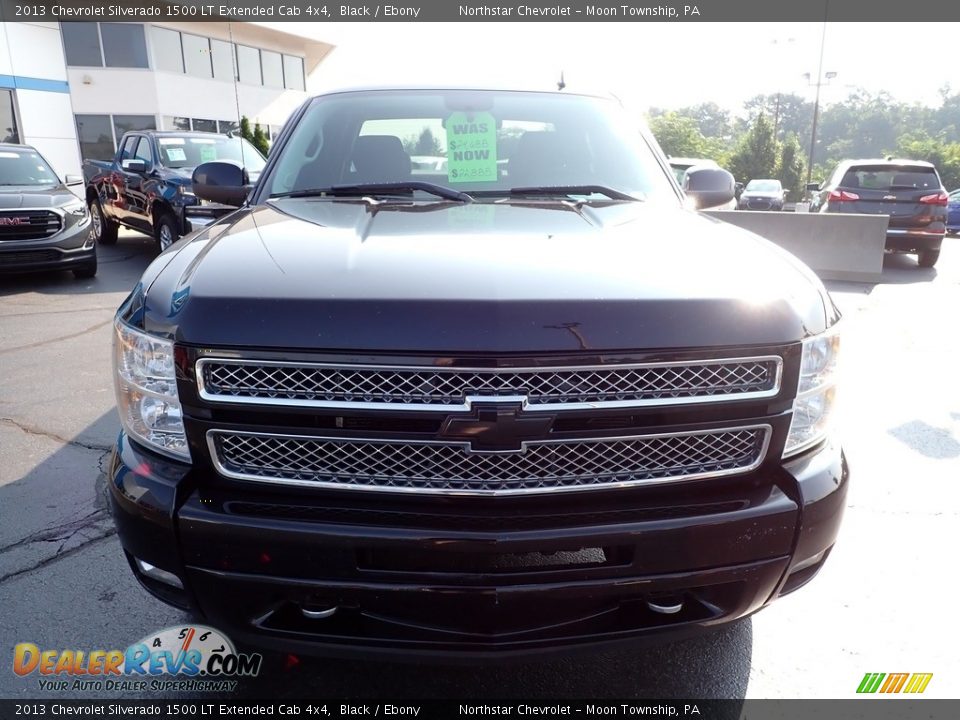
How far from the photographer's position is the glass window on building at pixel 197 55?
87.4 feet

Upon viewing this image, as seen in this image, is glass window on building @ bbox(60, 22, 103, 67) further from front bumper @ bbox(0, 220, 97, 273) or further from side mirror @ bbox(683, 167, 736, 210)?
side mirror @ bbox(683, 167, 736, 210)

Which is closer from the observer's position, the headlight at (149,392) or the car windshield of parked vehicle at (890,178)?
the headlight at (149,392)

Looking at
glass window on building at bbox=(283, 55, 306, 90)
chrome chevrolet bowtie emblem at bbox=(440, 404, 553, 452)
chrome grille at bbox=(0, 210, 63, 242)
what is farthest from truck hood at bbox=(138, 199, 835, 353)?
glass window on building at bbox=(283, 55, 306, 90)

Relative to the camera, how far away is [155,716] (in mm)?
2139

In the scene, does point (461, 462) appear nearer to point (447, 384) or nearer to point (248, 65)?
point (447, 384)

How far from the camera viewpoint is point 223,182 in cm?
330

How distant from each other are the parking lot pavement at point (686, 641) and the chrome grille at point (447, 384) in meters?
0.92

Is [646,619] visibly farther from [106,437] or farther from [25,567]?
[106,437]

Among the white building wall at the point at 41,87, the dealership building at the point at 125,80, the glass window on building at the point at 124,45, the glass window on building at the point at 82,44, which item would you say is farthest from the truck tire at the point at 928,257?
the glass window on building at the point at 82,44

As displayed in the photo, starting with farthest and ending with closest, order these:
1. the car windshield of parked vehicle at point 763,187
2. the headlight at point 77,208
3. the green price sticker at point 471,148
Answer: the car windshield of parked vehicle at point 763,187 → the headlight at point 77,208 → the green price sticker at point 471,148

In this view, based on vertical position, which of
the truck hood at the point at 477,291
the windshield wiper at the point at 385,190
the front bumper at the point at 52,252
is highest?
the windshield wiper at the point at 385,190

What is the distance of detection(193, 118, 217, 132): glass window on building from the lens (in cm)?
2737

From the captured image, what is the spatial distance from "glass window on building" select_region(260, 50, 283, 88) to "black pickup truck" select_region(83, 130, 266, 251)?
21.9 metres

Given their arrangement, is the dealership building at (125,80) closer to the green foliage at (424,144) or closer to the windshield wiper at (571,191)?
the green foliage at (424,144)
